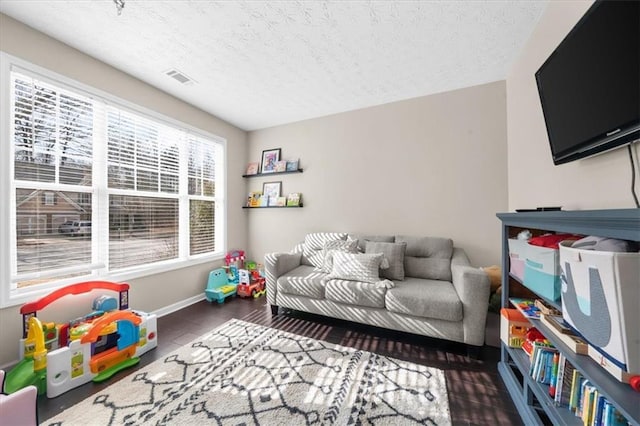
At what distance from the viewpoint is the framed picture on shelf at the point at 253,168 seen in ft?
12.1

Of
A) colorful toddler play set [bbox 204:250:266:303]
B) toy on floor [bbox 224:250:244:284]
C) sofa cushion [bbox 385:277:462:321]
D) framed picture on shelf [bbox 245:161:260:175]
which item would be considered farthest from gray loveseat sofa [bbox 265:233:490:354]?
framed picture on shelf [bbox 245:161:260:175]

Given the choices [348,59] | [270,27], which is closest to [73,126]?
[270,27]

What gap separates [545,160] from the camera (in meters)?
1.59

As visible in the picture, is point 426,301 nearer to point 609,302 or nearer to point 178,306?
point 609,302

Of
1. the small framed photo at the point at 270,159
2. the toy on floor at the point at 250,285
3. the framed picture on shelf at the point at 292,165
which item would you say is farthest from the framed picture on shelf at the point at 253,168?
the toy on floor at the point at 250,285

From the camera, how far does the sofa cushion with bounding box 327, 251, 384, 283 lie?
7.27 feet

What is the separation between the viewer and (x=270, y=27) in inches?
67.1

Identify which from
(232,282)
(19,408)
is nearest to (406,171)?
(232,282)

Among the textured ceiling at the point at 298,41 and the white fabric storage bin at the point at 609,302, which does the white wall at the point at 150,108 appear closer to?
the textured ceiling at the point at 298,41

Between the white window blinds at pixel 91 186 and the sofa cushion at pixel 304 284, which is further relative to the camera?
the sofa cushion at pixel 304 284

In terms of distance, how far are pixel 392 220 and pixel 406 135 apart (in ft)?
3.55

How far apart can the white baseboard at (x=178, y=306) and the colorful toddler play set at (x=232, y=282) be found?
4.3 inches


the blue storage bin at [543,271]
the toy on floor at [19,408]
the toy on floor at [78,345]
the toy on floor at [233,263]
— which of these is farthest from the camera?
the toy on floor at [233,263]

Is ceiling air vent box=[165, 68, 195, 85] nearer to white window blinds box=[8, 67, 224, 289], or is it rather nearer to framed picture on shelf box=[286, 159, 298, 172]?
white window blinds box=[8, 67, 224, 289]
